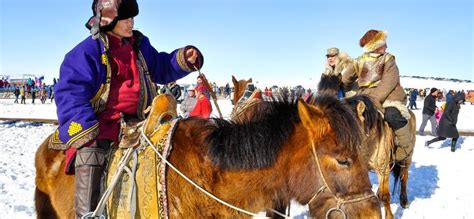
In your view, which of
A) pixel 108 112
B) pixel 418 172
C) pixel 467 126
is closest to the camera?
pixel 108 112

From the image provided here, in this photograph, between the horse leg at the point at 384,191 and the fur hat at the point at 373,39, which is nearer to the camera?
the horse leg at the point at 384,191

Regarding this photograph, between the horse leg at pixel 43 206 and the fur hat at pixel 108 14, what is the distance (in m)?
1.38

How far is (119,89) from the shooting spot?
8.75 ft

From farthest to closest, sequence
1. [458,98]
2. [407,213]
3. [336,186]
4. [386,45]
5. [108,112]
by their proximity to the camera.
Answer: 1. [458,98]
2. [407,213]
3. [386,45]
4. [108,112]
5. [336,186]

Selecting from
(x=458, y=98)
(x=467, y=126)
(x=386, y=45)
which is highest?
(x=386, y=45)

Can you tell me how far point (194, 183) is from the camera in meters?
2.33

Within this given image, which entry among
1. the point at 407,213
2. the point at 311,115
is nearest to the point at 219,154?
the point at 311,115

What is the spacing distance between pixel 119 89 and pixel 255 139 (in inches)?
39.7

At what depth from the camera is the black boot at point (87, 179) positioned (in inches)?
93.4

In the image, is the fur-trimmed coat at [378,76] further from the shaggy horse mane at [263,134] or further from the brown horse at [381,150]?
the shaggy horse mane at [263,134]

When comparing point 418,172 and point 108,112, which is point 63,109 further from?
point 418,172

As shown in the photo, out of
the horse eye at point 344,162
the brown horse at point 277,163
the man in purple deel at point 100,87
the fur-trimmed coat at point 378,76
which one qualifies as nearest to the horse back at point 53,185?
the man in purple deel at point 100,87

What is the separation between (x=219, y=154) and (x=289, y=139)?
422mm

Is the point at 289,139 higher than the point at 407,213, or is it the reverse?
the point at 289,139
